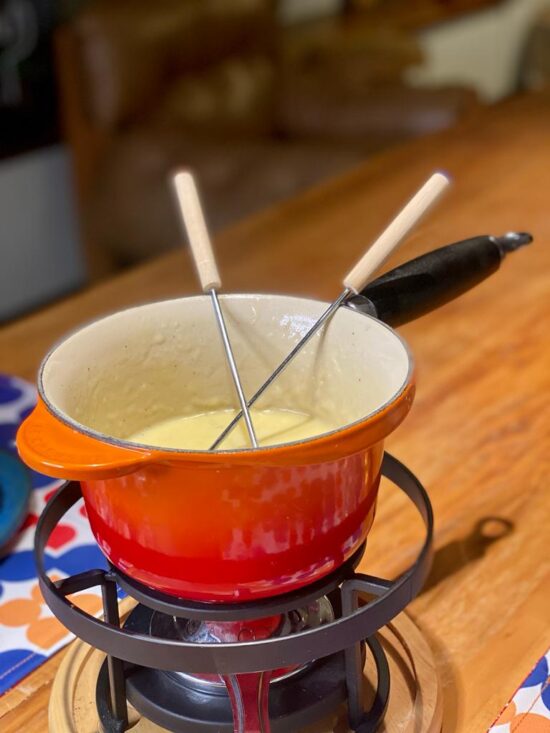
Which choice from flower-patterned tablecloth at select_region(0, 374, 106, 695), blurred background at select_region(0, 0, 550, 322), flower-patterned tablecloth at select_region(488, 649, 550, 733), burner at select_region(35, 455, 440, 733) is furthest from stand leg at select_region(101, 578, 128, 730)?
blurred background at select_region(0, 0, 550, 322)

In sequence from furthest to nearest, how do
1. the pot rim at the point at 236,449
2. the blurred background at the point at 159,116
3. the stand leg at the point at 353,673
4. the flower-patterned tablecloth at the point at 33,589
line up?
1. the blurred background at the point at 159,116
2. the flower-patterned tablecloth at the point at 33,589
3. the stand leg at the point at 353,673
4. the pot rim at the point at 236,449

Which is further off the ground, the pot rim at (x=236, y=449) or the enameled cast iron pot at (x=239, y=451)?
the pot rim at (x=236, y=449)

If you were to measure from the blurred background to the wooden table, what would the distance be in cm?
89

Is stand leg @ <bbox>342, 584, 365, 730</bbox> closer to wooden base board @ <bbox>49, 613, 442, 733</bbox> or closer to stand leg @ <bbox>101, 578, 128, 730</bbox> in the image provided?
wooden base board @ <bbox>49, 613, 442, 733</bbox>

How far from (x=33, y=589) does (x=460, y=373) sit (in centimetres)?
56

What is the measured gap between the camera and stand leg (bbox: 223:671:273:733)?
1.65ft

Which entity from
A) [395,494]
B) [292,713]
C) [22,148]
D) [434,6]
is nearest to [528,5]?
[434,6]

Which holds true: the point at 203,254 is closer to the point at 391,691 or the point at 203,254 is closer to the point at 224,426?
the point at 224,426

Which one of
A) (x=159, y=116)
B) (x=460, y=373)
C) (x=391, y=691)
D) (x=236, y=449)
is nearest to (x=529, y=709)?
(x=391, y=691)

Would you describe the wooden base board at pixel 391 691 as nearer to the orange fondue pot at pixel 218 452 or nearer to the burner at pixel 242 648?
the burner at pixel 242 648

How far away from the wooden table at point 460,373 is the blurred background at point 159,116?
0.89 metres

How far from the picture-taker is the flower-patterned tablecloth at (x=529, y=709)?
1.89ft

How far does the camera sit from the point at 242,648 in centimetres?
47

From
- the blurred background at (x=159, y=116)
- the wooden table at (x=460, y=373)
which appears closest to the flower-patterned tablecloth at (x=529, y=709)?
the wooden table at (x=460, y=373)
